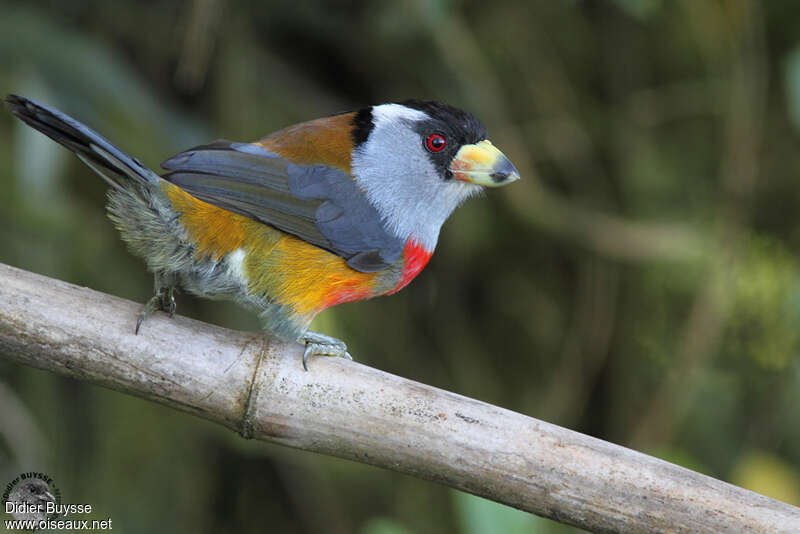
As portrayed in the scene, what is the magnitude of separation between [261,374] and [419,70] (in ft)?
6.13

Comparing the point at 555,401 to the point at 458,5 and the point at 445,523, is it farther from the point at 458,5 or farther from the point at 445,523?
the point at 458,5

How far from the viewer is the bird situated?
211cm

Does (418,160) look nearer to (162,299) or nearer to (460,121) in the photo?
(460,121)

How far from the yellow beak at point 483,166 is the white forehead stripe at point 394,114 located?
0.15 m

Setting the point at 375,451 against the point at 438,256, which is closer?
the point at 375,451

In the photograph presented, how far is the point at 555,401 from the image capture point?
3420 mm

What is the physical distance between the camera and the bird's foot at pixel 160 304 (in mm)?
1831

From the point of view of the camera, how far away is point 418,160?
2453mm

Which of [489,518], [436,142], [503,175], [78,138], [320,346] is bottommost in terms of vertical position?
[489,518]

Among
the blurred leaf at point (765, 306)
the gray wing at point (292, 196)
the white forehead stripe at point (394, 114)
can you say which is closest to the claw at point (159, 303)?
the gray wing at point (292, 196)

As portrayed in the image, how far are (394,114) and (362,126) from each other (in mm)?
98

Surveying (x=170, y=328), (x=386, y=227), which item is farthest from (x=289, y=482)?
(x=170, y=328)

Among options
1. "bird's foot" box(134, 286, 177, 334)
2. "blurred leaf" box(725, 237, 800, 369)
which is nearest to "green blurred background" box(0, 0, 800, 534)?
"blurred leaf" box(725, 237, 800, 369)

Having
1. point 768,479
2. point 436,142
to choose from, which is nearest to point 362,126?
point 436,142
